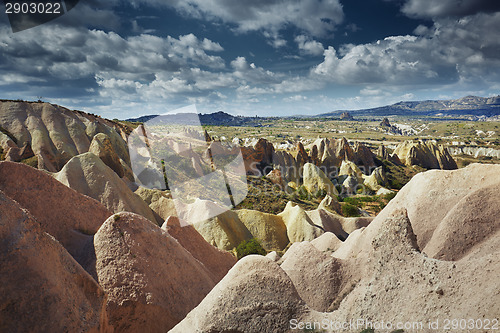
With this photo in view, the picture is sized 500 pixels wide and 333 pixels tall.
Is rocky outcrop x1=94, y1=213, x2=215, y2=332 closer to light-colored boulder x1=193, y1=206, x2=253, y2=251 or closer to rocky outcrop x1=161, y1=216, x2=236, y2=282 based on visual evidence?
rocky outcrop x1=161, y1=216, x2=236, y2=282

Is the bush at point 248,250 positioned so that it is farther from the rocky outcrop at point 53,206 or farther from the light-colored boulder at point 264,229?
the rocky outcrop at point 53,206

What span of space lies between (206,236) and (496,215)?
23032mm

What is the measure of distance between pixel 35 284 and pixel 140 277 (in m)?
3.75

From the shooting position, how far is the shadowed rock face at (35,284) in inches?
237

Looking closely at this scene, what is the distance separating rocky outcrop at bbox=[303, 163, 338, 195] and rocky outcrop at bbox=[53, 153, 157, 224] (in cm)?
5810

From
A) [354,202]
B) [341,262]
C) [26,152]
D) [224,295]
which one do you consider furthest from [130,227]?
[354,202]

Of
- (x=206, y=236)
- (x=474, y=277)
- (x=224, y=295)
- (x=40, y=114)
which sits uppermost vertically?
(x=40, y=114)

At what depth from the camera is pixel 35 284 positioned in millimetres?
6305

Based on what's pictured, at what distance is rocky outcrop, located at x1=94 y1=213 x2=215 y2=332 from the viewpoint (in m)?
9.28

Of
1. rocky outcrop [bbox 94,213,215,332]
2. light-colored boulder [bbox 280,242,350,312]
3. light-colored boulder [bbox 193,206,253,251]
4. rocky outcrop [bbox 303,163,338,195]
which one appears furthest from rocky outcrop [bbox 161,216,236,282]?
rocky outcrop [bbox 303,163,338,195]

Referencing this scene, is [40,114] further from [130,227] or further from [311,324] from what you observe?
A: [311,324]

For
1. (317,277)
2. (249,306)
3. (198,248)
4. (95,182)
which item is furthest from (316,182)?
(249,306)

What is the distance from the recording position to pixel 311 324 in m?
7.86

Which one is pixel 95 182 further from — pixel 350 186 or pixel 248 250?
pixel 350 186
